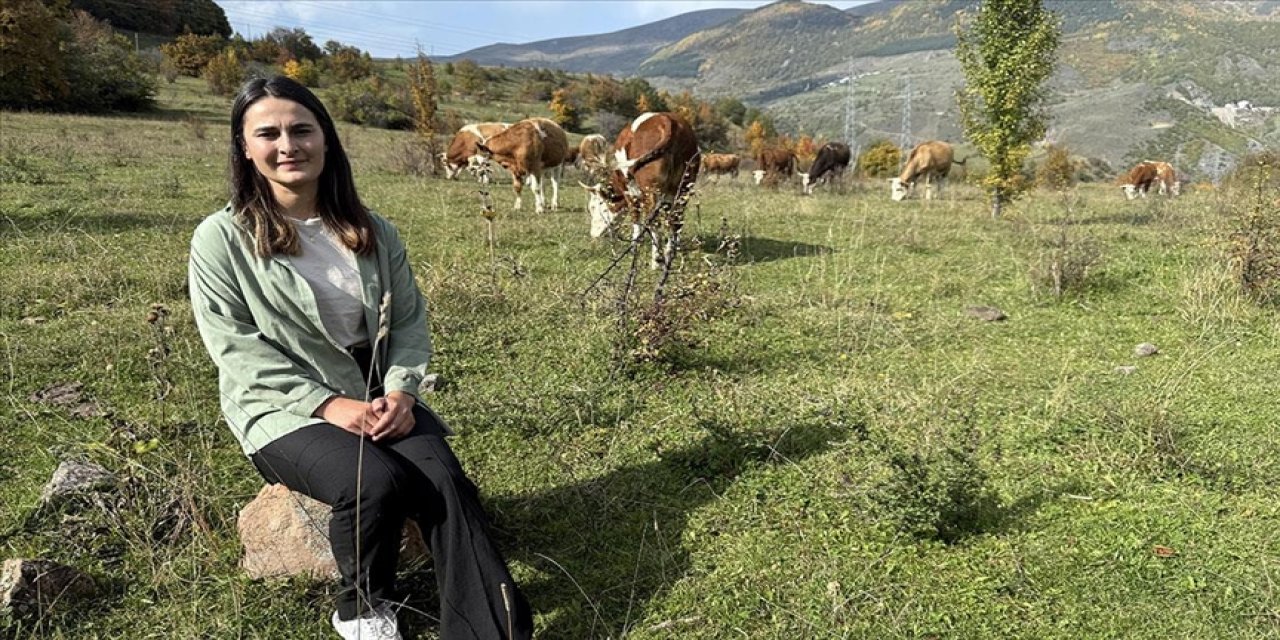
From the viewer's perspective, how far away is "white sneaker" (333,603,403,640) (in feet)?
7.86

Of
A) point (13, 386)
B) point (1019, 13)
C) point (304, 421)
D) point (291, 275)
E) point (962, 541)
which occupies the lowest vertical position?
point (962, 541)

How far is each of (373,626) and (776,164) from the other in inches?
836

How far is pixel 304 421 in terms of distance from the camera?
99.0 inches

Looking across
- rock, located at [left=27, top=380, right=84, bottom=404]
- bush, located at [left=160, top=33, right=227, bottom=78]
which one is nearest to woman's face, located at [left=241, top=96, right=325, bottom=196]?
rock, located at [left=27, top=380, right=84, bottom=404]

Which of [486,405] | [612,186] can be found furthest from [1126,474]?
[612,186]

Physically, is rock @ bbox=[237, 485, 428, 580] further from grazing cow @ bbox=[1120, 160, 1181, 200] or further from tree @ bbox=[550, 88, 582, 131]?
tree @ bbox=[550, 88, 582, 131]

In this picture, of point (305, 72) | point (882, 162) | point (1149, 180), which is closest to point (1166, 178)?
point (1149, 180)

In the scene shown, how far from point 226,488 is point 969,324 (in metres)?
5.32

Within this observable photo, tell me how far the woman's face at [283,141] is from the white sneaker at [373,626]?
1.55 m

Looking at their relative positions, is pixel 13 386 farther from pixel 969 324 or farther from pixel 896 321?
pixel 969 324

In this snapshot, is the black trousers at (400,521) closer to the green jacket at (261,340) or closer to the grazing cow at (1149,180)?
the green jacket at (261,340)

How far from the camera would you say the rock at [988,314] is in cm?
606

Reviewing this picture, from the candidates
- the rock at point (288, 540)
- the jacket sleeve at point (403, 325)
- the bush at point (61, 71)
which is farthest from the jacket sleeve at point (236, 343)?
the bush at point (61, 71)

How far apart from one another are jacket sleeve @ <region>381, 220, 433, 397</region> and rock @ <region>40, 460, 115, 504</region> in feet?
4.43
